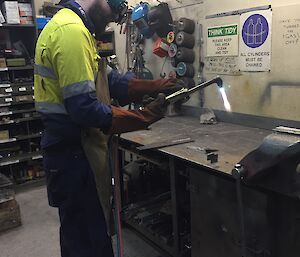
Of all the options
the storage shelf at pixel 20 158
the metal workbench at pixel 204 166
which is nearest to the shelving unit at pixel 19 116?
the storage shelf at pixel 20 158

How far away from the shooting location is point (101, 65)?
159 cm

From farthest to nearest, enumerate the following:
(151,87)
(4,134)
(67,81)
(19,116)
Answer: (19,116) < (4,134) < (151,87) < (67,81)

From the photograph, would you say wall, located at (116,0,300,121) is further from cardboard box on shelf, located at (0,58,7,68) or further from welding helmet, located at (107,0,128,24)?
cardboard box on shelf, located at (0,58,7,68)

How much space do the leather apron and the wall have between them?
3.72ft

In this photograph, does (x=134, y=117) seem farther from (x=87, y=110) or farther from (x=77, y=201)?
(x=77, y=201)

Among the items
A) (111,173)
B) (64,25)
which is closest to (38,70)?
(64,25)

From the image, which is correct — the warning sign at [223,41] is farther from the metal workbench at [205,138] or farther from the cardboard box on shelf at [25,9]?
the cardboard box on shelf at [25,9]

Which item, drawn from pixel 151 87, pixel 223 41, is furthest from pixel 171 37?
pixel 151 87

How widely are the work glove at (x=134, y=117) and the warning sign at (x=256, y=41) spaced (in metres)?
0.96

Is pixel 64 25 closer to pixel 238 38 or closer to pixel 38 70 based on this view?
pixel 38 70

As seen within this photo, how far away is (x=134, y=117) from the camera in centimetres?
146

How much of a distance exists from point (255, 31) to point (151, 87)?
880 mm

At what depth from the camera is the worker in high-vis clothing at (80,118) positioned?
1.32 m

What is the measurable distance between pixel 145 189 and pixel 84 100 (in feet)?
5.04
